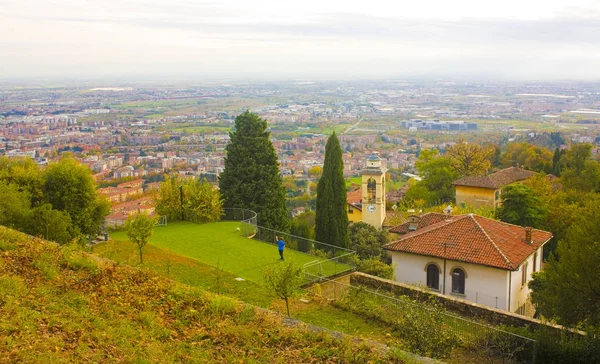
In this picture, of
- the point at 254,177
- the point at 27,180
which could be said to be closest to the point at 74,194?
the point at 27,180

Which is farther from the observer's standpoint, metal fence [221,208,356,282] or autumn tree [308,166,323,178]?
autumn tree [308,166,323,178]

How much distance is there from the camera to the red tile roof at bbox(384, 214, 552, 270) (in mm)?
17672

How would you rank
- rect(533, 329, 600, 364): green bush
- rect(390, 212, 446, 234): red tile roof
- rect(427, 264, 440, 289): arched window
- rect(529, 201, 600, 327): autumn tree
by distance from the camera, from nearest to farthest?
rect(533, 329, 600, 364): green bush
rect(529, 201, 600, 327): autumn tree
rect(427, 264, 440, 289): arched window
rect(390, 212, 446, 234): red tile roof

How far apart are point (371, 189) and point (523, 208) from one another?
7660mm

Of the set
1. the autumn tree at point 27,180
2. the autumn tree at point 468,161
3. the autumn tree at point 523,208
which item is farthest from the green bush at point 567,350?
the autumn tree at point 468,161

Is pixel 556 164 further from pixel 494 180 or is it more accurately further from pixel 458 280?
pixel 458 280

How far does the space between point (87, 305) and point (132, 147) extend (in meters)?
59.8

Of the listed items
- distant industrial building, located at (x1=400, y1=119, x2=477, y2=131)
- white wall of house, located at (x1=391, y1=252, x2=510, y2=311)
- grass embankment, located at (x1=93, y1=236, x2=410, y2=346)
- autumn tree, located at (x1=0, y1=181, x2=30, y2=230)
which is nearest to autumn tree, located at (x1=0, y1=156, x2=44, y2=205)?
autumn tree, located at (x1=0, y1=181, x2=30, y2=230)

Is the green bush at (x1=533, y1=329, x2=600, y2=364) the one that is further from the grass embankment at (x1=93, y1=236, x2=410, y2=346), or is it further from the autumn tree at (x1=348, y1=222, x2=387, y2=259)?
the autumn tree at (x1=348, y1=222, x2=387, y2=259)

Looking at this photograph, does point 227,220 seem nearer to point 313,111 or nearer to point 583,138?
point 583,138

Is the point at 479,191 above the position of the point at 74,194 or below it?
below

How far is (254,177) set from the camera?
2539 cm

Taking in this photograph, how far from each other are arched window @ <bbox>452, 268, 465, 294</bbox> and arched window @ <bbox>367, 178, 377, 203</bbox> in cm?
1259

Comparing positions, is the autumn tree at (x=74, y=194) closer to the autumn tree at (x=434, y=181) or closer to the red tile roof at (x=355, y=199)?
the red tile roof at (x=355, y=199)
